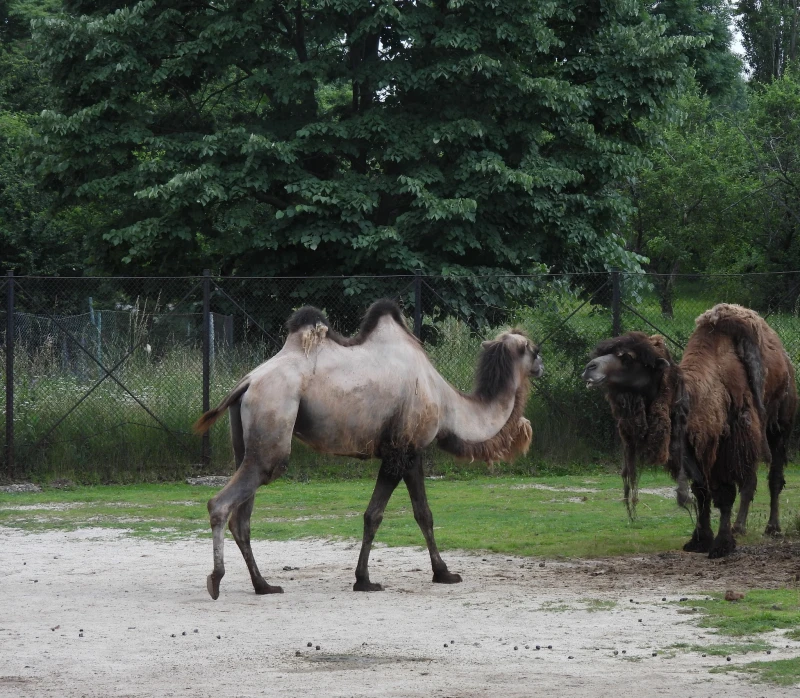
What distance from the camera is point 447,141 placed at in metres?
22.3

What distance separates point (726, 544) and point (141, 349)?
10.2 meters

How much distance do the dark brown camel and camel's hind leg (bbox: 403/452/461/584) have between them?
1556 millimetres

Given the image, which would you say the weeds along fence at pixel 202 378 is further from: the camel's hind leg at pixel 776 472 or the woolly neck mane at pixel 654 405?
the woolly neck mane at pixel 654 405

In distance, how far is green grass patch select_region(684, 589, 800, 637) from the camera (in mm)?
7621

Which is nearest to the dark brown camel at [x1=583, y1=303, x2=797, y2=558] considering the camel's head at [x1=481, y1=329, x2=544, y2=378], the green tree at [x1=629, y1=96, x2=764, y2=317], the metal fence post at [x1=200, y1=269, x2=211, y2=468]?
the camel's head at [x1=481, y1=329, x2=544, y2=378]

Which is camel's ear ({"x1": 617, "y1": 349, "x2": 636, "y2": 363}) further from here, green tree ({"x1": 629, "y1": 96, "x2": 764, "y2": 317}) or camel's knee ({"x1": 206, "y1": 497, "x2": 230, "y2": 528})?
green tree ({"x1": 629, "y1": 96, "x2": 764, "y2": 317})

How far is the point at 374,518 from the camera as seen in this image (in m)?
9.64

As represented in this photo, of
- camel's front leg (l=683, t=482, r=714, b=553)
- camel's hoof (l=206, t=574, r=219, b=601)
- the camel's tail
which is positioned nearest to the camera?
camel's hoof (l=206, t=574, r=219, b=601)

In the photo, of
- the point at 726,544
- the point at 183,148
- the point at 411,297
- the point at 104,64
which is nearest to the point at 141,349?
the point at 411,297

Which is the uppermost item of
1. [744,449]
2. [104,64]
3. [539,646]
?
[104,64]

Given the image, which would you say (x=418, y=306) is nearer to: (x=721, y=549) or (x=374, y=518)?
(x=721, y=549)

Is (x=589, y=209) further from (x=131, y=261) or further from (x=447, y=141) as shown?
(x=131, y=261)

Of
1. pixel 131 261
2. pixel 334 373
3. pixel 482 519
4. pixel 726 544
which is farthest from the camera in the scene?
pixel 131 261

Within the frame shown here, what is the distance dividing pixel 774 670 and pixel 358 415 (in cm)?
399
